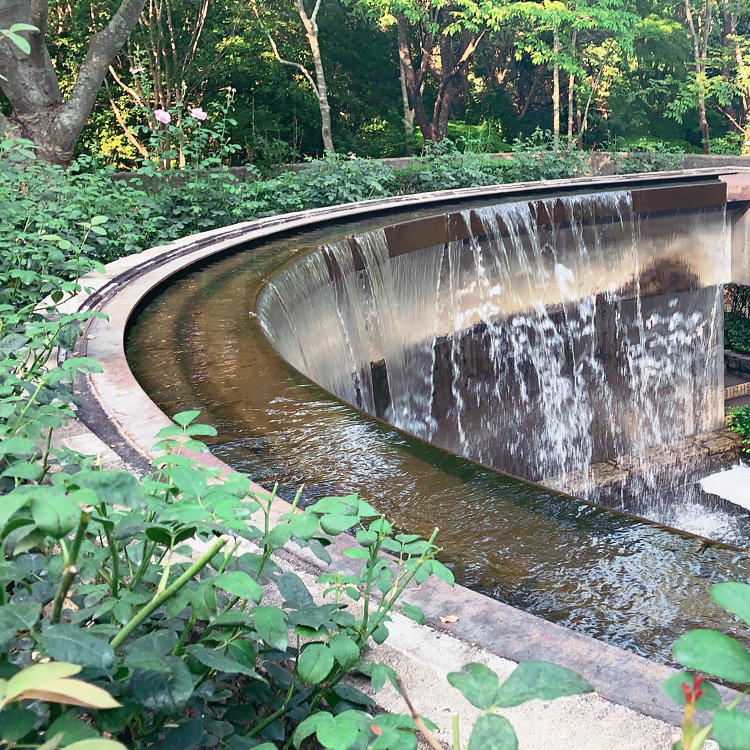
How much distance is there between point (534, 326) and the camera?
8.74 meters

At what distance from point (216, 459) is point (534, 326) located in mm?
6760

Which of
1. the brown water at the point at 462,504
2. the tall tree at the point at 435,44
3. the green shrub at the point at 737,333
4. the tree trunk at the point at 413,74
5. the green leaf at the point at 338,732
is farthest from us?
the tree trunk at the point at 413,74

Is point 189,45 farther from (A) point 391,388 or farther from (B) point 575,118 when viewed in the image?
(B) point 575,118

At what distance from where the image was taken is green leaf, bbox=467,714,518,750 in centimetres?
74

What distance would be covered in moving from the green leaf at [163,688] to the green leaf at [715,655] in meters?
0.57

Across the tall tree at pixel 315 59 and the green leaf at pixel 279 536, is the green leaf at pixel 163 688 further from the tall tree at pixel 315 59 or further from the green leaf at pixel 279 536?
the tall tree at pixel 315 59

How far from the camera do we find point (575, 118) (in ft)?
64.6

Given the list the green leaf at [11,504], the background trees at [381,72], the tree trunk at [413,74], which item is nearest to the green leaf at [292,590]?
the green leaf at [11,504]

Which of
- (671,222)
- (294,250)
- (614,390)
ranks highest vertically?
(294,250)

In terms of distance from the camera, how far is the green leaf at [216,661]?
994mm

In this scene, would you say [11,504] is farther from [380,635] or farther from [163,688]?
[380,635]

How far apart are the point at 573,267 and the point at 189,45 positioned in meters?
7.62

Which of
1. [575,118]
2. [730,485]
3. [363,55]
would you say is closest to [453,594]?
[730,485]

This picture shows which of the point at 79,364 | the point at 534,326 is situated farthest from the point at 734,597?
the point at 534,326
